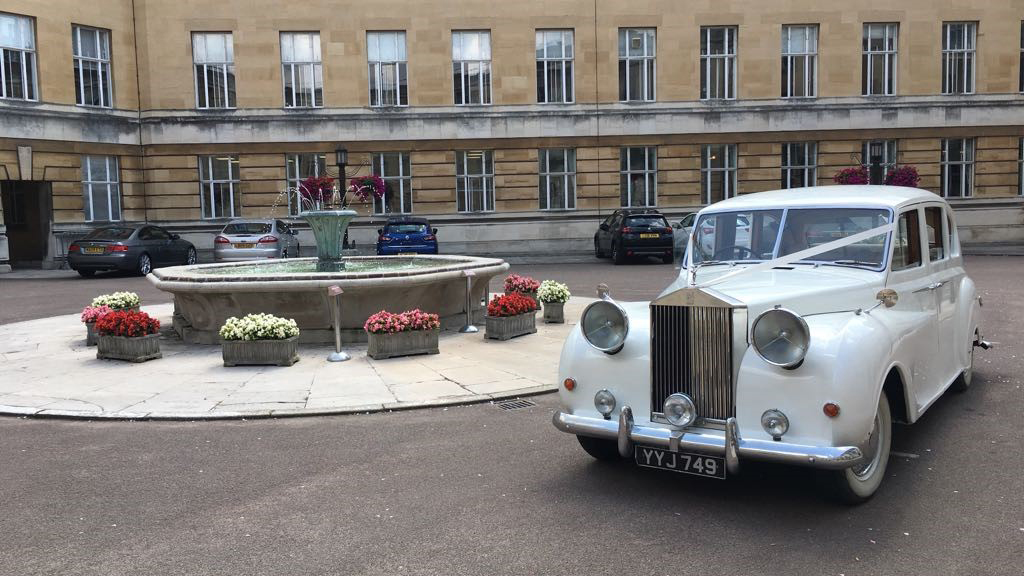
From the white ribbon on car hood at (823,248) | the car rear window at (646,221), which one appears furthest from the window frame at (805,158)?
the white ribbon on car hood at (823,248)

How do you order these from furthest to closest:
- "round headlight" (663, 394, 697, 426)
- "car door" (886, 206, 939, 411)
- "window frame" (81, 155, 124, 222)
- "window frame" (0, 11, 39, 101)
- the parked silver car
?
1. "window frame" (81, 155, 124, 222)
2. "window frame" (0, 11, 39, 101)
3. the parked silver car
4. "car door" (886, 206, 939, 411)
5. "round headlight" (663, 394, 697, 426)

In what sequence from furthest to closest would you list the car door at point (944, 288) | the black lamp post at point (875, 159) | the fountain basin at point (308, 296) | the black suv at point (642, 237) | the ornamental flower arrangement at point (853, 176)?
the ornamental flower arrangement at point (853, 176)
the black suv at point (642, 237)
the black lamp post at point (875, 159)
the fountain basin at point (308, 296)
the car door at point (944, 288)

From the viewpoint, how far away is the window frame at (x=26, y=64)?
26616 mm

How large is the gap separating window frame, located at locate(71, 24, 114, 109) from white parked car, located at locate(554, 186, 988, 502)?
28.4m

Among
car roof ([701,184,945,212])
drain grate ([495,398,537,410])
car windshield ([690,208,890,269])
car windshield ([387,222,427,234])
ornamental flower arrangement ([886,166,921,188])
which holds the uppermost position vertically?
ornamental flower arrangement ([886,166,921,188])

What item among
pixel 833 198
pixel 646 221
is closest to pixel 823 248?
pixel 833 198

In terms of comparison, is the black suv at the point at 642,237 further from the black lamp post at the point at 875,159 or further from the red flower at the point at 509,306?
the red flower at the point at 509,306

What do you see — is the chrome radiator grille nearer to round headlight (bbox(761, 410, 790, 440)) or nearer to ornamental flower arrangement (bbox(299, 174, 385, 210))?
round headlight (bbox(761, 410, 790, 440))

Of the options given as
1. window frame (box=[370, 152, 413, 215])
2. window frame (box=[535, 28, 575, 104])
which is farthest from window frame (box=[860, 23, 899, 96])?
window frame (box=[370, 152, 413, 215])

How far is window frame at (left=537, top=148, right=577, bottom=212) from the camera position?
1256 inches

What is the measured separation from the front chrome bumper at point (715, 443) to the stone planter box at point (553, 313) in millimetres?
7529

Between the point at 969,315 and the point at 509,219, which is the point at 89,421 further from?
the point at 509,219

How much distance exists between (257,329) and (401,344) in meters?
1.66

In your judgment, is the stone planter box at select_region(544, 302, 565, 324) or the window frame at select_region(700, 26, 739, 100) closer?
the stone planter box at select_region(544, 302, 565, 324)
